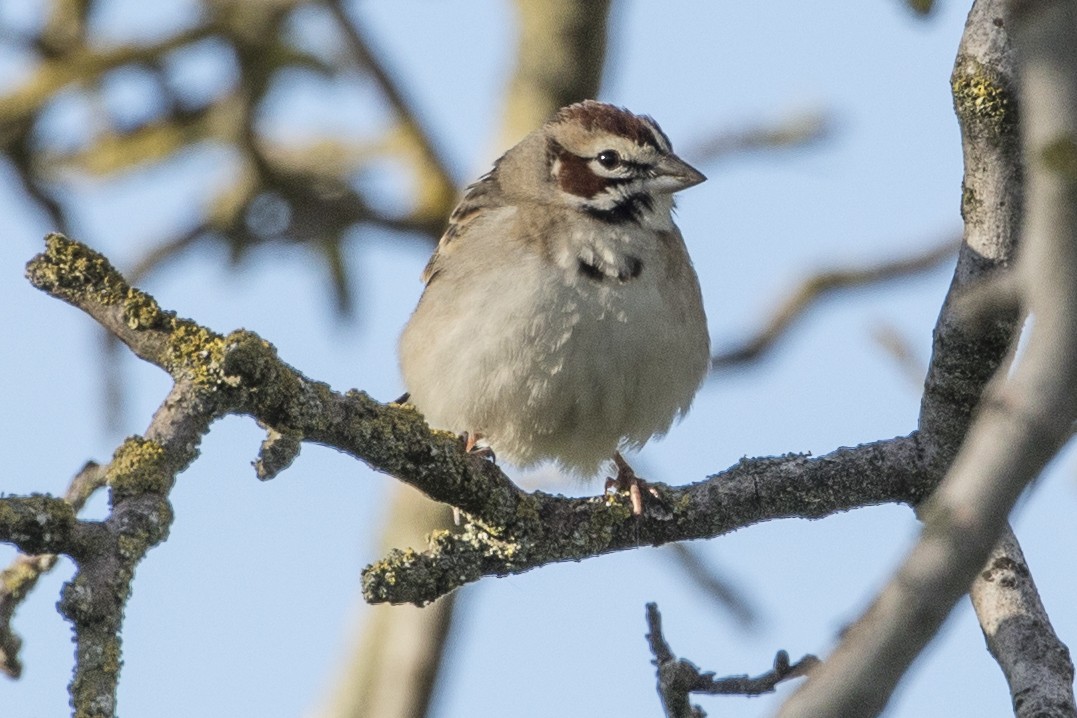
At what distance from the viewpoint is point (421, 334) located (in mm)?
5777

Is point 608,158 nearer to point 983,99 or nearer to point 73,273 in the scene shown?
point 983,99

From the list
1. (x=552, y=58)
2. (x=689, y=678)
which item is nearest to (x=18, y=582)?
(x=689, y=678)

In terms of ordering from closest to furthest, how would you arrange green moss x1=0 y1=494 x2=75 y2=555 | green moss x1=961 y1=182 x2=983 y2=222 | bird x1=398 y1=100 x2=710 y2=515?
1. green moss x1=0 y1=494 x2=75 y2=555
2. green moss x1=961 y1=182 x2=983 y2=222
3. bird x1=398 y1=100 x2=710 y2=515

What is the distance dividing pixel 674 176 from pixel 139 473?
3.60 meters

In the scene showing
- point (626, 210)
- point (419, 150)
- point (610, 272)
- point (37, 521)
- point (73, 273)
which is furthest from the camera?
point (419, 150)

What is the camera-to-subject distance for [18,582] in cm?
324

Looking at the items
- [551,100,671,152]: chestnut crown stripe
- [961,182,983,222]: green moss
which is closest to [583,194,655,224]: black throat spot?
[551,100,671,152]: chestnut crown stripe

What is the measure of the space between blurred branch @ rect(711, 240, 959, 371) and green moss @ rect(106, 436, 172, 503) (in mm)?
4543

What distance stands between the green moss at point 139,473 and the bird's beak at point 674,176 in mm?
3509

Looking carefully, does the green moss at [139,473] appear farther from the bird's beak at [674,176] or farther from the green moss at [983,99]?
the bird's beak at [674,176]

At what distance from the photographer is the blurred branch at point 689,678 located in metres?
3.09

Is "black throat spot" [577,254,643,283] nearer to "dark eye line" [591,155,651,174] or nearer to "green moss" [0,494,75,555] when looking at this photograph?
"dark eye line" [591,155,651,174]

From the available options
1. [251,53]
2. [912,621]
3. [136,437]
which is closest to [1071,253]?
[912,621]

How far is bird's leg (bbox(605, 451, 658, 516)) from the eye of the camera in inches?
162
